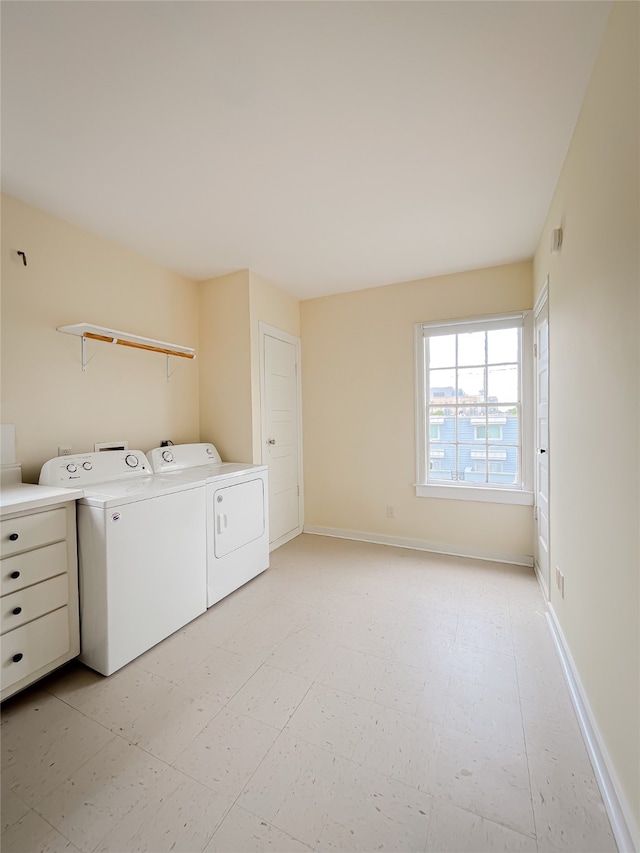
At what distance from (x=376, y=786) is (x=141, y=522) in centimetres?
150

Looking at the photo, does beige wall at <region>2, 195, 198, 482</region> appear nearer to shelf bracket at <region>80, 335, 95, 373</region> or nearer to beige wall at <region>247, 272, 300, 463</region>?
shelf bracket at <region>80, 335, 95, 373</region>

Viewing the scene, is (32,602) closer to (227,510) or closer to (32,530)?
(32,530)

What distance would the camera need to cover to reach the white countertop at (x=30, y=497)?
4.94 feet

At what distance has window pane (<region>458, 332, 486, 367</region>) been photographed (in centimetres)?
312

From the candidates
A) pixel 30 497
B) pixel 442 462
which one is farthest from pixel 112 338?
pixel 442 462

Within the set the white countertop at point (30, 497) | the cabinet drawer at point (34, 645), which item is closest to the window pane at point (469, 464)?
the white countertop at point (30, 497)

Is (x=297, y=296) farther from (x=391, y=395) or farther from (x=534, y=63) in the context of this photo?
(x=534, y=63)

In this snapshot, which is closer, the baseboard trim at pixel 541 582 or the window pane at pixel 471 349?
the baseboard trim at pixel 541 582

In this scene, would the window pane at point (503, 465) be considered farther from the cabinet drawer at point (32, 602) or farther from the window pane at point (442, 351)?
the cabinet drawer at point (32, 602)

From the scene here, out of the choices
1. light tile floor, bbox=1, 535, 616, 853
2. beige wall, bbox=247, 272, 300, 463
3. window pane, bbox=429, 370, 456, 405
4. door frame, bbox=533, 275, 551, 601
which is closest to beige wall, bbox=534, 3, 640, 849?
light tile floor, bbox=1, 535, 616, 853

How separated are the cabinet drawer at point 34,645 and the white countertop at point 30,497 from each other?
0.54 m

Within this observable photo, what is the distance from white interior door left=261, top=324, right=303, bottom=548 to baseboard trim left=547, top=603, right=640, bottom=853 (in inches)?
92.9

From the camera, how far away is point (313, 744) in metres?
1.35

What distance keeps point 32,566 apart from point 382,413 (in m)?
2.78
